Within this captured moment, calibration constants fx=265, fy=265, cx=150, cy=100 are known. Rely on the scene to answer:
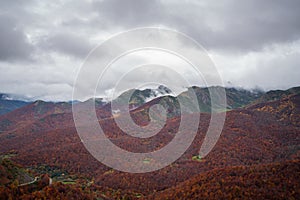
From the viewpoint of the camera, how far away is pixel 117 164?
142 meters

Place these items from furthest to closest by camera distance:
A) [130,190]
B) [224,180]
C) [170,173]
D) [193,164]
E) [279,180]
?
1. [193,164]
2. [170,173]
3. [130,190]
4. [224,180]
5. [279,180]

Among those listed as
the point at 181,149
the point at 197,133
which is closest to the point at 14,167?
the point at 181,149

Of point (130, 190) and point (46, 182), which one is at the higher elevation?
point (46, 182)

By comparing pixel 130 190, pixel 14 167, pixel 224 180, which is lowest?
pixel 130 190

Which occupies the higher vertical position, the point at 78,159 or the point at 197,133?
the point at 197,133

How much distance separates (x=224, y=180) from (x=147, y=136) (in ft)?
372

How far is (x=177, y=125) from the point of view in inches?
7844

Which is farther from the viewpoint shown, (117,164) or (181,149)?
(181,149)

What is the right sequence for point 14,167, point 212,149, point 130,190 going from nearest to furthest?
point 14,167 < point 130,190 < point 212,149

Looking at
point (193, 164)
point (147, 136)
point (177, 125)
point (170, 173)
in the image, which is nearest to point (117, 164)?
point (170, 173)

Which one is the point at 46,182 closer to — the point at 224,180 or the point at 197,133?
the point at 224,180

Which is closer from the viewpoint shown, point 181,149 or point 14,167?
point 14,167

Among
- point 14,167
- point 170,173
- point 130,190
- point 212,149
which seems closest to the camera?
point 14,167

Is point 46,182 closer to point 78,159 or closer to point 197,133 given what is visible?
point 78,159
